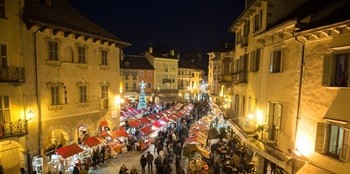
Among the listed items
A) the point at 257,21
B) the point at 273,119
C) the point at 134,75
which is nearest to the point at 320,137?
the point at 273,119

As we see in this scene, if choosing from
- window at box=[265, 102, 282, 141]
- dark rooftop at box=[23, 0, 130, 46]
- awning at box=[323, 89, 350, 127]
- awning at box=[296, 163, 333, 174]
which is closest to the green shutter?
awning at box=[323, 89, 350, 127]

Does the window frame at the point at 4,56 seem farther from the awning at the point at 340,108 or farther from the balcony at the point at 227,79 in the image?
the awning at the point at 340,108

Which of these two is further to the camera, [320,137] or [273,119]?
[273,119]

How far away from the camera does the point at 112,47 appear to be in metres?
25.5

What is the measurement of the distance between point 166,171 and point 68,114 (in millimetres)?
9967

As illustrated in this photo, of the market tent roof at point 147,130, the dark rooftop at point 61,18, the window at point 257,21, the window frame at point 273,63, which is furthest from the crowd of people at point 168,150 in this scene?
the dark rooftop at point 61,18

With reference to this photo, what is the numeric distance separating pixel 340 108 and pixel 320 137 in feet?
5.52

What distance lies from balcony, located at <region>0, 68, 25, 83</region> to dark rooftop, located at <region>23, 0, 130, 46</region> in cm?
354

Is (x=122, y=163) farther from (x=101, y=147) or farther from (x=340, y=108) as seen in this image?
(x=340, y=108)

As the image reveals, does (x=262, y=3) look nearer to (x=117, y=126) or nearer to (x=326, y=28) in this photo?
(x=326, y=28)

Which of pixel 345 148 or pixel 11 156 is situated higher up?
pixel 345 148

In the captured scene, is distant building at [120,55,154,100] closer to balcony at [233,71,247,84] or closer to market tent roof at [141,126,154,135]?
market tent roof at [141,126,154,135]

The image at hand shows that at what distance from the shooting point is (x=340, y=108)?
9203 millimetres

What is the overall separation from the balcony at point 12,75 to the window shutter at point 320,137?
58.3 ft
